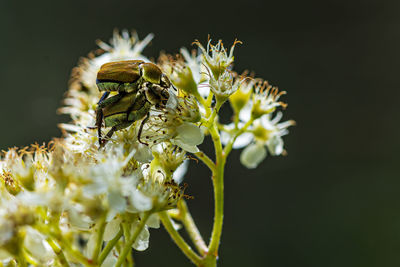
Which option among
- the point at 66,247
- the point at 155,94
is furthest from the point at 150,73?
the point at 66,247

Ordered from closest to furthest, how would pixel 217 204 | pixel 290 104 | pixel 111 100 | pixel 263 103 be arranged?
pixel 111 100
pixel 217 204
pixel 263 103
pixel 290 104

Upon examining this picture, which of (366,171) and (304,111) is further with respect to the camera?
(304,111)

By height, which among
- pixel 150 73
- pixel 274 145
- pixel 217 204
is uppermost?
pixel 150 73

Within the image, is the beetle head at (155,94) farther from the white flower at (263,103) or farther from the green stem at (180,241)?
the white flower at (263,103)

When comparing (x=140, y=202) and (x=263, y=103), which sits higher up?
(x=263, y=103)

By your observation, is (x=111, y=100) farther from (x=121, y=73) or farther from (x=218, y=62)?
(x=218, y=62)

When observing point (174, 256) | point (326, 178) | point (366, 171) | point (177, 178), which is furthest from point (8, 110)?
point (177, 178)

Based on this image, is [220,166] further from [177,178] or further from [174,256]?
[174,256]

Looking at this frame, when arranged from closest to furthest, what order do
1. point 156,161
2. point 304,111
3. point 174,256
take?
point 156,161
point 174,256
point 304,111
